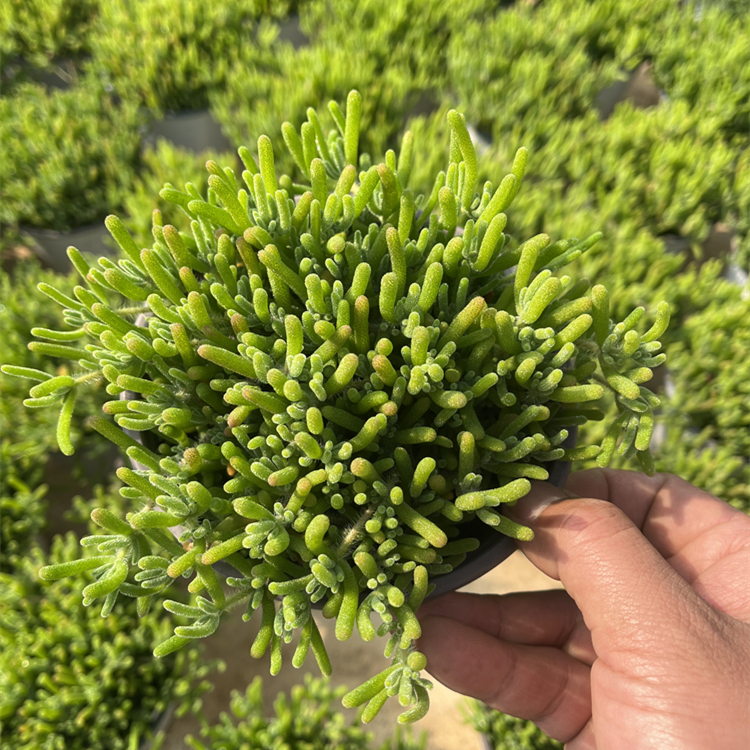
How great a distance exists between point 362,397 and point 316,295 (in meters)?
0.12

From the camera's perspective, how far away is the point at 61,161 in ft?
5.06

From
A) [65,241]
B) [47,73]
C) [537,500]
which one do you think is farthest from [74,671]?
[47,73]

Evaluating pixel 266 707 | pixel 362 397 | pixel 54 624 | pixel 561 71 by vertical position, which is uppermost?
pixel 561 71

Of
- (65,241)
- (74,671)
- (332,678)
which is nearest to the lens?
(74,671)

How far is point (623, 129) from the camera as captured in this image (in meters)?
1.67

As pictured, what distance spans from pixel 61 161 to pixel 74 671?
1338mm

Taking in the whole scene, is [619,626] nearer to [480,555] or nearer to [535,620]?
[480,555]

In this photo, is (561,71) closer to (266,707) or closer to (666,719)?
(666,719)

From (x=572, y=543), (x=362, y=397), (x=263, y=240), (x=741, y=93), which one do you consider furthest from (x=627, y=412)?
(x=741, y=93)

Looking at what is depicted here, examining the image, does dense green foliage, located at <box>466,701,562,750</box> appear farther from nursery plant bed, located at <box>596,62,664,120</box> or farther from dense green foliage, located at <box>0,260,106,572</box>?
nursery plant bed, located at <box>596,62,664,120</box>

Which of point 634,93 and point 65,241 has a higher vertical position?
point 634,93

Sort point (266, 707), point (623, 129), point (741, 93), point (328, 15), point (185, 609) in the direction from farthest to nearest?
point (328, 15)
point (741, 93)
point (623, 129)
point (266, 707)
point (185, 609)

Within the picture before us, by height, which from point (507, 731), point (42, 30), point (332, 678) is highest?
point (42, 30)

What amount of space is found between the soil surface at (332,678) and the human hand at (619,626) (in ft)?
1.56
